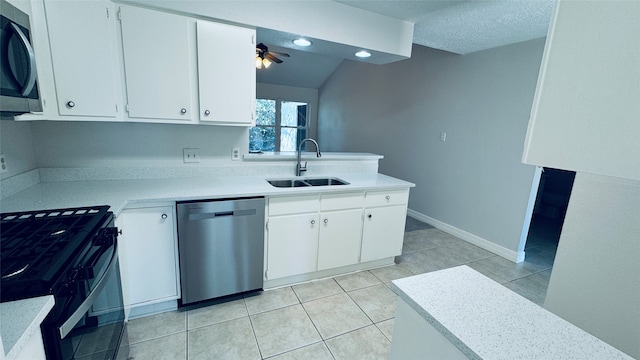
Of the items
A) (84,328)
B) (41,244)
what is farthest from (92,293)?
(41,244)

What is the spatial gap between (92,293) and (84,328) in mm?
124

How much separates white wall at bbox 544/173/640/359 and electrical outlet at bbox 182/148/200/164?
254 cm

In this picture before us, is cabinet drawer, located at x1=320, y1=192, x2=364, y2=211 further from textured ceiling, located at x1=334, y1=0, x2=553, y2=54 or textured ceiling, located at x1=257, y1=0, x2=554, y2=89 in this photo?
textured ceiling, located at x1=334, y1=0, x2=553, y2=54

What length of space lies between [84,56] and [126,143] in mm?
666

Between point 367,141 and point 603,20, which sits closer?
point 603,20

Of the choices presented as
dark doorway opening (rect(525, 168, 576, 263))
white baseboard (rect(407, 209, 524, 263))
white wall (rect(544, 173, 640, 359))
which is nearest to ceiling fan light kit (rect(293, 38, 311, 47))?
white wall (rect(544, 173, 640, 359))

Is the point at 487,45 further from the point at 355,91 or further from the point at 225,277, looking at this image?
the point at 225,277

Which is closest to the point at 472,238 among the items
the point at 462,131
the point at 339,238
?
the point at 462,131

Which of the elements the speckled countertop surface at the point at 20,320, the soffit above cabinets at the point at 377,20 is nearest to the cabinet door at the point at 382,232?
the soffit above cabinets at the point at 377,20

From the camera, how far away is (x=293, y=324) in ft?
6.57

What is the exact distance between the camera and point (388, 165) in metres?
4.92

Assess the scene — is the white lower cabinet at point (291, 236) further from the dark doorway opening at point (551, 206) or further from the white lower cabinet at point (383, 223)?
the dark doorway opening at point (551, 206)

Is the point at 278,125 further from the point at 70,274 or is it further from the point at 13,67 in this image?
the point at 70,274

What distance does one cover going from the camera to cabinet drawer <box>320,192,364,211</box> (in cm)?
236
